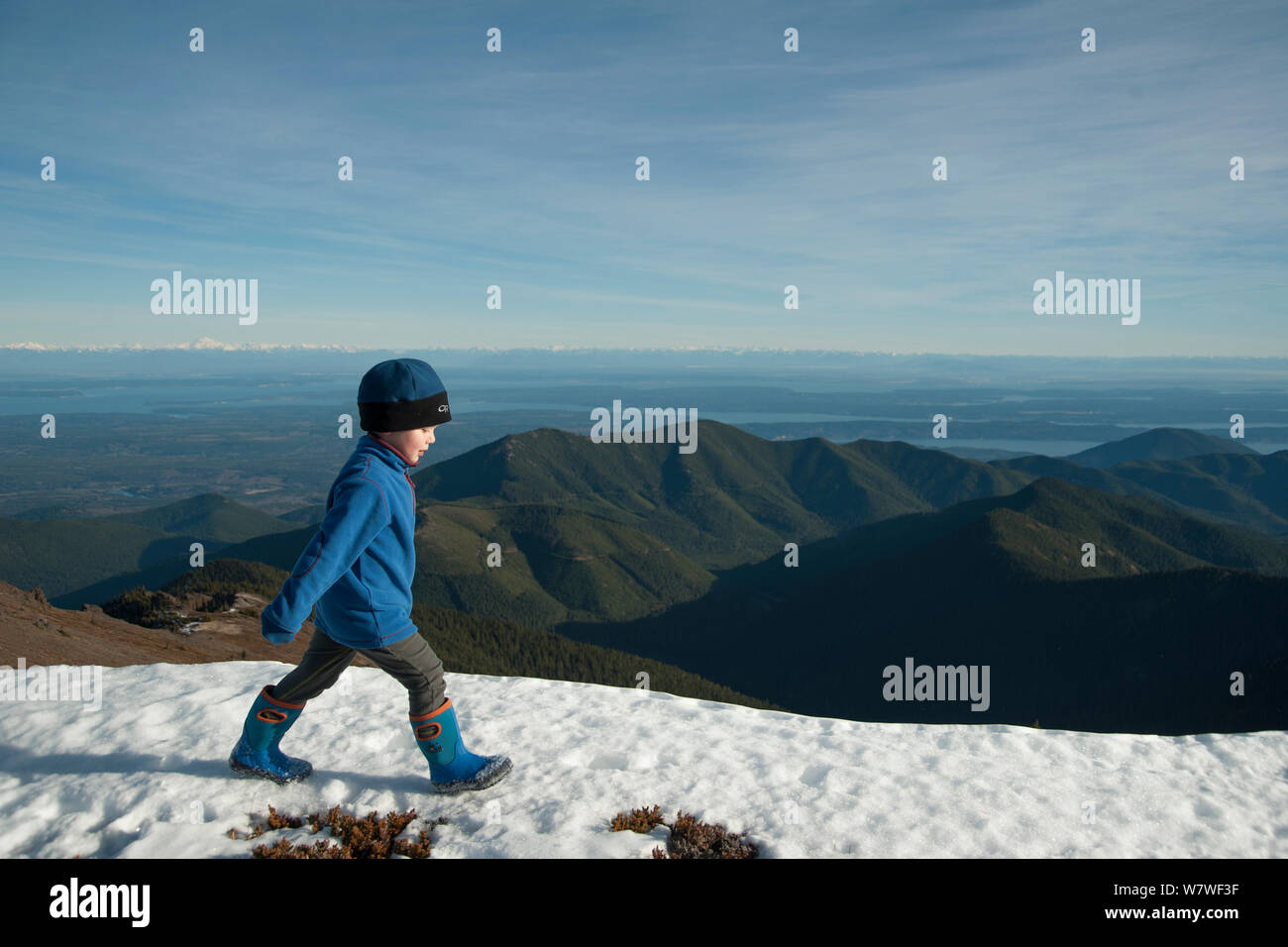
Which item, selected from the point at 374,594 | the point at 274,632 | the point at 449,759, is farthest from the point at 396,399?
the point at 449,759

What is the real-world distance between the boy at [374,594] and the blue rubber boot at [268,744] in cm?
1

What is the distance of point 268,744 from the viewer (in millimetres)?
7082

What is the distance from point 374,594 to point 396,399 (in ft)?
5.80

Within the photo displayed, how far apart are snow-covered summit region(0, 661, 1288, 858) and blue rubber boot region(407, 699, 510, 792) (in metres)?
0.17

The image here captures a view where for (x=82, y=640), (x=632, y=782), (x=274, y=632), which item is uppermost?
(x=274, y=632)

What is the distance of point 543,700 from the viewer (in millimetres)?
10500

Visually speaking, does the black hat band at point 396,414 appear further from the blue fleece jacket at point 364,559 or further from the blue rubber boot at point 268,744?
the blue rubber boot at point 268,744

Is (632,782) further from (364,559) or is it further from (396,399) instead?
(396,399)

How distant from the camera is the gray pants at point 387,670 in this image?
262 inches

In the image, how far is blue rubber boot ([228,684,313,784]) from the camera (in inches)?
273

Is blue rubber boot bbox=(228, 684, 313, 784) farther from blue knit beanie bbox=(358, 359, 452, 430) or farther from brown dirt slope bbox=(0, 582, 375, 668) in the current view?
brown dirt slope bbox=(0, 582, 375, 668)
